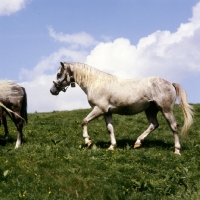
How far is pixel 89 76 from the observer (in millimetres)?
13961

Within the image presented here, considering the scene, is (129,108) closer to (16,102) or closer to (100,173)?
(100,173)

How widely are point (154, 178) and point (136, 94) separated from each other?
393 cm

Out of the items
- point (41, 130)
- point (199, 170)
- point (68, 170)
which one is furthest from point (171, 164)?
point (41, 130)

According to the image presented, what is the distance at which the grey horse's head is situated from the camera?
14.2 meters

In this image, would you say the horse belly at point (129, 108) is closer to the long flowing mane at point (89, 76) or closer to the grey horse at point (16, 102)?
the long flowing mane at point (89, 76)

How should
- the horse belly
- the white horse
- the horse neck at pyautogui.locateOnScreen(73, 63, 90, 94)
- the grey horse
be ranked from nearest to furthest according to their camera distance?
the white horse < the horse belly < the grey horse < the horse neck at pyautogui.locateOnScreen(73, 63, 90, 94)

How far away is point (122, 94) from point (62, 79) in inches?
104

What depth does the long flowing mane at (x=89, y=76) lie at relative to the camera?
13.9 m

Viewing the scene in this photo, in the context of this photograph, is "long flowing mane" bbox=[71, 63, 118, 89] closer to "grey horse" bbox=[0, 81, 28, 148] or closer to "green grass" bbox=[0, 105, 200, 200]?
"grey horse" bbox=[0, 81, 28, 148]

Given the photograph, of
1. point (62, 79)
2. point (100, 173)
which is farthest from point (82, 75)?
point (100, 173)

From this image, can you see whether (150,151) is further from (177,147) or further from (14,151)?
(14,151)

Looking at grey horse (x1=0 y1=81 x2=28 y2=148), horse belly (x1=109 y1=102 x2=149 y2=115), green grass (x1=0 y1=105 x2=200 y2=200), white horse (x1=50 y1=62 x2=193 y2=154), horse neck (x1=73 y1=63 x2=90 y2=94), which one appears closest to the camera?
green grass (x1=0 y1=105 x2=200 y2=200)

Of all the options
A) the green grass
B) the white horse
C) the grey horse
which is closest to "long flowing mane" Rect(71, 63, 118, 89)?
the white horse

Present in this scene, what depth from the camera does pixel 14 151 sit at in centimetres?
1234
